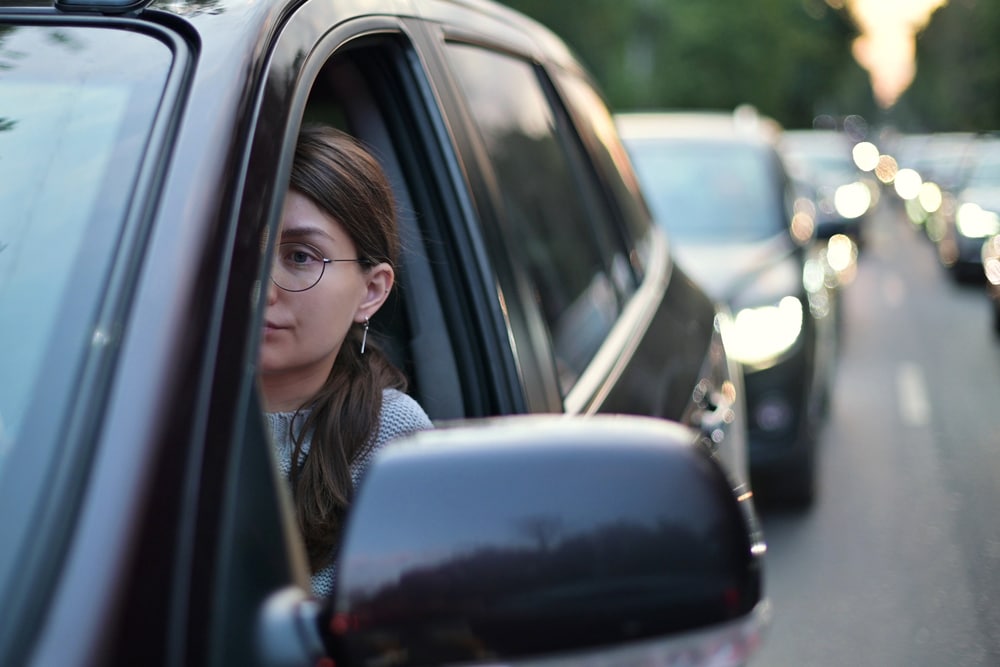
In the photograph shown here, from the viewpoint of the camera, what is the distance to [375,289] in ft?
7.16

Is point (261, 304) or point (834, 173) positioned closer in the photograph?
point (261, 304)

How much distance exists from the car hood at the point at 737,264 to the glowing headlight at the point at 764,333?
15 centimetres

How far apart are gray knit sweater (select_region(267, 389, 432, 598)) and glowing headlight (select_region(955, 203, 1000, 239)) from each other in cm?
1338

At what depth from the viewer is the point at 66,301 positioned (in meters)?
1.30

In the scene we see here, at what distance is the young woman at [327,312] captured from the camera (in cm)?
201

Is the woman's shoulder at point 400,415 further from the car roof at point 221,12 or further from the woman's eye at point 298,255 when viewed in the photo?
the car roof at point 221,12

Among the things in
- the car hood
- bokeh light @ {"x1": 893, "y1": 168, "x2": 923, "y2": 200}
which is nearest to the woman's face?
the car hood

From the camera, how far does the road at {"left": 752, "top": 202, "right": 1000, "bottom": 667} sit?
450 centimetres

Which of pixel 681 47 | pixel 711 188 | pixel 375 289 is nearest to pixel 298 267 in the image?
pixel 375 289

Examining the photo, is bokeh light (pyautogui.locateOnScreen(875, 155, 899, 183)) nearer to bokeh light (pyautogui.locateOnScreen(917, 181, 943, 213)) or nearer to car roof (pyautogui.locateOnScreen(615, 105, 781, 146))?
bokeh light (pyautogui.locateOnScreen(917, 181, 943, 213))

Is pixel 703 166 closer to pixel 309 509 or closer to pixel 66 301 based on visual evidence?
pixel 309 509

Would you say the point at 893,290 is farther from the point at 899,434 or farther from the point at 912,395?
the point at 899,434

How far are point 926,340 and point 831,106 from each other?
89.2 m

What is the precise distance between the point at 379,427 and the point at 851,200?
1915cm
